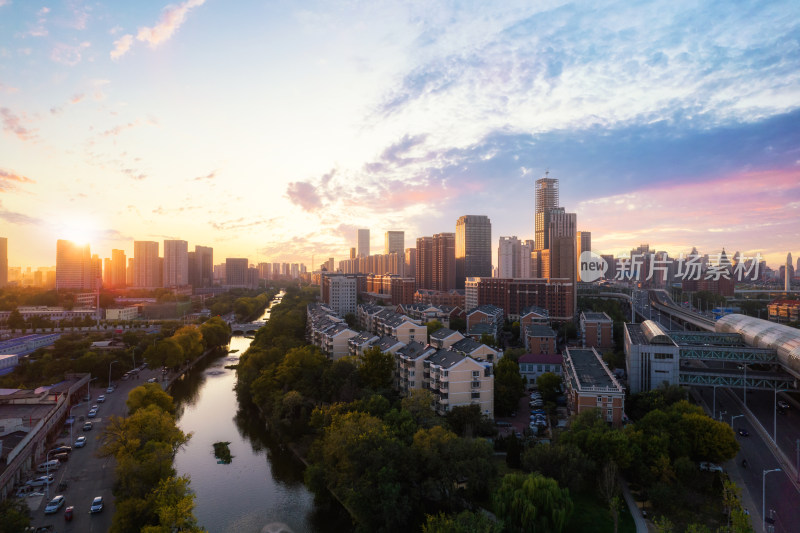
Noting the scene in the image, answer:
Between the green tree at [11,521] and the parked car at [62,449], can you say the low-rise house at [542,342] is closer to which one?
the parked car at [62,449]

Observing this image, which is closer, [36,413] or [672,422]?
[672,422]

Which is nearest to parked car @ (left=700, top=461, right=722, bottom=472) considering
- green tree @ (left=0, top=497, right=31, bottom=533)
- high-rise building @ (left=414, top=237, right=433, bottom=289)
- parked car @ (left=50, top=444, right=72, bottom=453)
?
green tree @ (left=0, top=497, right=31, bottom=533)

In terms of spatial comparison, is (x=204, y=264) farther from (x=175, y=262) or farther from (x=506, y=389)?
(x=506, y=389)

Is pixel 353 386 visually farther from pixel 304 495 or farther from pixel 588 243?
pixel 588 243

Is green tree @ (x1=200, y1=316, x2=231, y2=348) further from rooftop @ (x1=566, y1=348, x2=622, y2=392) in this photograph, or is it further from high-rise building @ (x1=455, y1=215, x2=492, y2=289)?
high-rise building @ (x1=455, y1=215, x2=492, y2=289)

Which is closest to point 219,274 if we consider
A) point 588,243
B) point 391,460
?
point 588,243

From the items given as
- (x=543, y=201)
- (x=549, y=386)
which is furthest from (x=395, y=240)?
(x=549, y=386)
